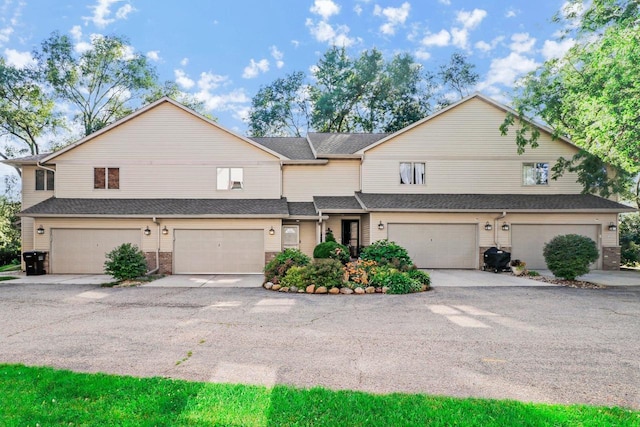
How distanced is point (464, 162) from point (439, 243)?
423 centimetres

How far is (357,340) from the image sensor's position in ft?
19.3

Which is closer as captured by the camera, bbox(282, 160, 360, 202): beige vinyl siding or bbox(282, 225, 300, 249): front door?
bbox(282, 225, 300, 249): front door

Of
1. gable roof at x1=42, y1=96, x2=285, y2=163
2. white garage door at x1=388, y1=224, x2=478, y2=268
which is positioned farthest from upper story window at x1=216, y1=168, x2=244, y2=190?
white garage door at x1=388, y1=224, x2=478, y2=268

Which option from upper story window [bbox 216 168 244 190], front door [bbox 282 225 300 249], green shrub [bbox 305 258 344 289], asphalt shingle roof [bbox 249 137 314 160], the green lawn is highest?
asphalt shingle roof [bbox 249 137 314 160]

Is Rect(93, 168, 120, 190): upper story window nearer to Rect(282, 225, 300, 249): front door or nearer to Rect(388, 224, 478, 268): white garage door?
Rect(282, 225, 300, 249): front door

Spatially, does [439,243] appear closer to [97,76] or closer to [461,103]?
[461,103]

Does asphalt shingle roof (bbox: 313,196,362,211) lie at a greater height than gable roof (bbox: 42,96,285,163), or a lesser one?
lesser

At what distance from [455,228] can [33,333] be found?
48.8ft

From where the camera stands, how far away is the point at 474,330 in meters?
6.52

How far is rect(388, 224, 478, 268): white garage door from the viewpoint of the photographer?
15.5m

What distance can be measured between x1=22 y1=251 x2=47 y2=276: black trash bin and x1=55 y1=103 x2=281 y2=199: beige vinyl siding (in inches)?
115

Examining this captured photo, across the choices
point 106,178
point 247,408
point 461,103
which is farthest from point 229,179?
point 247,408

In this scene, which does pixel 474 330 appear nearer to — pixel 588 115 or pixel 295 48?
pixel 588 115

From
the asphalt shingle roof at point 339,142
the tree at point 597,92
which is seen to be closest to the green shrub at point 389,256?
the asphalt shingle roof at point 339,142
